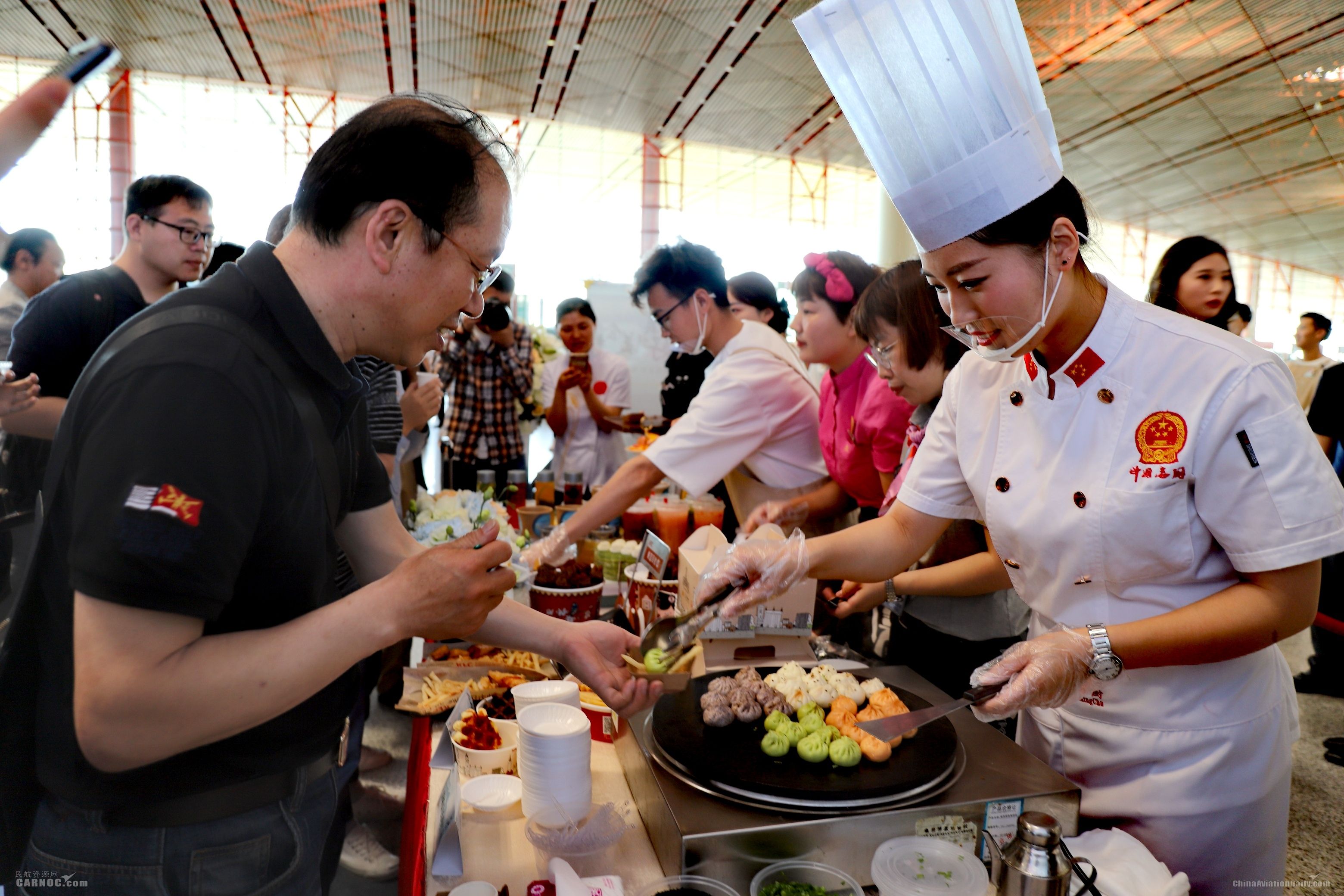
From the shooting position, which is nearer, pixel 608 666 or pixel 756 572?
pixel 608 666

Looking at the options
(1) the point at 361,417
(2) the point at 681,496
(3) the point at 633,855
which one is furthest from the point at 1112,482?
(2) the point at 681,496

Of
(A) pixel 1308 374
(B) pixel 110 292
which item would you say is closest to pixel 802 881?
(B) pixel 110 292

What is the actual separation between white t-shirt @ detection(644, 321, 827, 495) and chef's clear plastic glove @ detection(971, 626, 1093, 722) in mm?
1553

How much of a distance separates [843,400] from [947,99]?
1.45 meters

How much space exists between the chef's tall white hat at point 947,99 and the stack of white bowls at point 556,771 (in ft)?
3.56

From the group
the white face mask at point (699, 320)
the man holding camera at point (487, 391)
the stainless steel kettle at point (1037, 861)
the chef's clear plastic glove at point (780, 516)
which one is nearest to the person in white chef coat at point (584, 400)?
the man holding camera at point (487, 391)

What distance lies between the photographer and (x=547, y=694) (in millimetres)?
1523

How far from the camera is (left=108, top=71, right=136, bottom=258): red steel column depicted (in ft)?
33.7

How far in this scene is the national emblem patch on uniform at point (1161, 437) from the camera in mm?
1303

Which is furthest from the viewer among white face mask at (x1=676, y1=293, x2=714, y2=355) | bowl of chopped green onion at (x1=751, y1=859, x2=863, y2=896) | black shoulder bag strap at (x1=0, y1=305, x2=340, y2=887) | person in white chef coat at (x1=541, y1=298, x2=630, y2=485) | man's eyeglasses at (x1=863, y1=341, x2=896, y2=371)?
person in white chef coat at (x1=541, y1=298, x2=630, y2=485)

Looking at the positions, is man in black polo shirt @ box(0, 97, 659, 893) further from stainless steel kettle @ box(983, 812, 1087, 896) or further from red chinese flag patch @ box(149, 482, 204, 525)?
stainless steel kettle @ box(983, 812, 1087, 896)

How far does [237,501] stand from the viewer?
0.88 meters

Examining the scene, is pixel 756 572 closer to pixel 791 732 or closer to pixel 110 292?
pixel 791 732

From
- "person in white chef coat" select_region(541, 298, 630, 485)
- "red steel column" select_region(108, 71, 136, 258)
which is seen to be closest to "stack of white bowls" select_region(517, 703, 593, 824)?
"person in white chef coat" select_region(541, 298, 630, 485)
